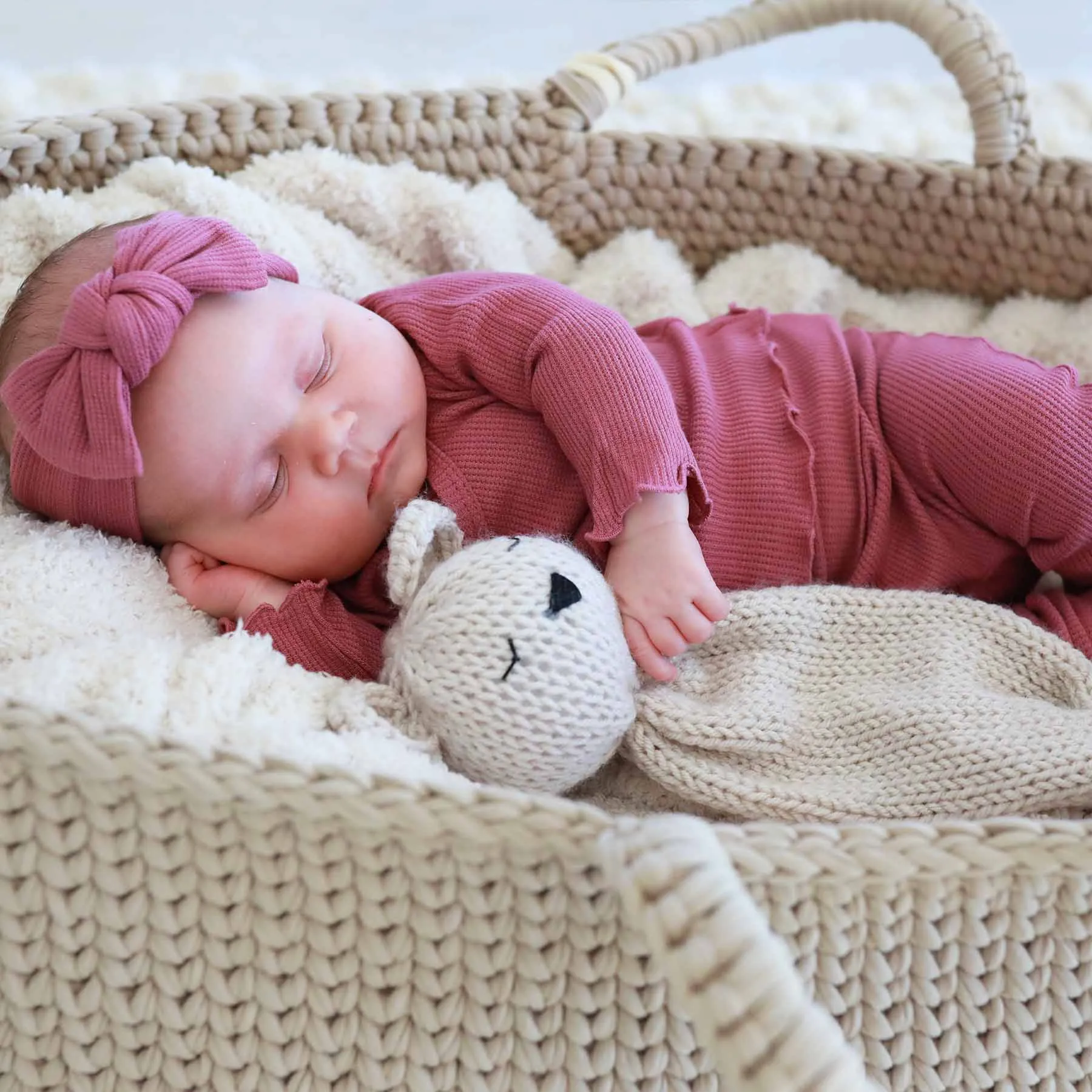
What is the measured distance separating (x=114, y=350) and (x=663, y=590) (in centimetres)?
49

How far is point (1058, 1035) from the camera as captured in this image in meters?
0.74

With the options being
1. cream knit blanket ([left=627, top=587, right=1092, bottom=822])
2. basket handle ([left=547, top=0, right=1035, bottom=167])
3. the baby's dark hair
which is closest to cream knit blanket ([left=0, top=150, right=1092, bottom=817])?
cream knit blanket ([left=627, top=587, right=1092, bottom=822])

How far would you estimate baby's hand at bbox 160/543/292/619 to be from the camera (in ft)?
3.51

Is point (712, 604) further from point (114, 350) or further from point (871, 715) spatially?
point (114, 350)

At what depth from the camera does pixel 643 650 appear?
984 mm

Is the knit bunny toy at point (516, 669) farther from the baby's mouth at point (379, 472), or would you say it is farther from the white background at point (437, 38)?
the white background at point (437, 38)

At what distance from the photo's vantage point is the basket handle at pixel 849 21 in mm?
1322

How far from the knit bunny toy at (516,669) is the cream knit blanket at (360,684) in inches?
1.5

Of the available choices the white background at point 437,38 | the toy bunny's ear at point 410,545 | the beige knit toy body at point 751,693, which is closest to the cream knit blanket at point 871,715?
the beige knit toy body at point 751,693

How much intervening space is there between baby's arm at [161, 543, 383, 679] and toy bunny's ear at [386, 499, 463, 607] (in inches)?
2.7

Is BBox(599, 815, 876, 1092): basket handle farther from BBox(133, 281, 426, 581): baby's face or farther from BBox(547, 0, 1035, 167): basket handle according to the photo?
BBox(547, 0, 1035, 167): basket handle

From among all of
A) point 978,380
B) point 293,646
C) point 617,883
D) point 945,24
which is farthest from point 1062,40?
point 617,883

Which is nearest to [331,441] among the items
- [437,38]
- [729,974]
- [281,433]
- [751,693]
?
[281,433]

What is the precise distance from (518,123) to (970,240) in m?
0.58
